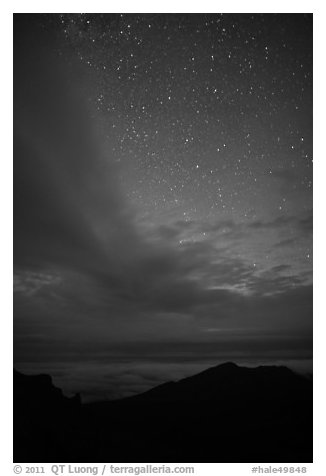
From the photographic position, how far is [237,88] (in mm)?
2955

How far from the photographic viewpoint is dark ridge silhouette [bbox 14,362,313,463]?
246 cm

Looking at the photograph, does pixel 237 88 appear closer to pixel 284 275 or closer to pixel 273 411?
pixel 284 275

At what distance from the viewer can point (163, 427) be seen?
3912 mm

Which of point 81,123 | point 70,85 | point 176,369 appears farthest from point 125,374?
Answer: point 70,85

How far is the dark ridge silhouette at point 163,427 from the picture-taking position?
2.46 meters
